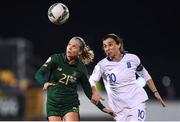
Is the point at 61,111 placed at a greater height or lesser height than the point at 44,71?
lesser

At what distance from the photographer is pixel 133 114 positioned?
8.24m

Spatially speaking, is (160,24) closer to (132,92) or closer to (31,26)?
(31,26)

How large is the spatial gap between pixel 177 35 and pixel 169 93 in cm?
780

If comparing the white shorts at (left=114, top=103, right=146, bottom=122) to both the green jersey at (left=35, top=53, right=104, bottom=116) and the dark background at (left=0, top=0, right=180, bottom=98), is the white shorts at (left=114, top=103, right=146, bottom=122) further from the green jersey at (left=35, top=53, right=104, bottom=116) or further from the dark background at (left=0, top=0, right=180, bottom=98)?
the dark background at (left=0, top=0, right=180, bottom=98)

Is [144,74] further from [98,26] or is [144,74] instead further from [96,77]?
[98,26]

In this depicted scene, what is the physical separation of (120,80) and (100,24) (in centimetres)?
1946

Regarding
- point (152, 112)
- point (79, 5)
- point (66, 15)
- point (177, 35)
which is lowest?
point (152, 112)

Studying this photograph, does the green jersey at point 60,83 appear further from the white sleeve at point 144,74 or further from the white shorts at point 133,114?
the white sleeve at point 144,74

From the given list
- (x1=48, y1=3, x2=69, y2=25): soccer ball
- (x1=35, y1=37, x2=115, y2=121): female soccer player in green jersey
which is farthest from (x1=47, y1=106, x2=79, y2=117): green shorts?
(x1=48, y1=3, x2=69, y2=25): soccer ball

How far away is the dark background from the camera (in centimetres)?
2634

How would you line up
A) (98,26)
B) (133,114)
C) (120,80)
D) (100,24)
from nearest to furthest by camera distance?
1. (133,114)
2. (120,80)
3. (98,26)
4. (100,24)

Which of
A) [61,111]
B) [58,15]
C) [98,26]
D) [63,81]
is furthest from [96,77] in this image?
[98,26]

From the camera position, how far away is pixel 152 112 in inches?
653

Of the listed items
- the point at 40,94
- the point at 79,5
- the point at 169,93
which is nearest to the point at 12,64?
the point at 40,94
